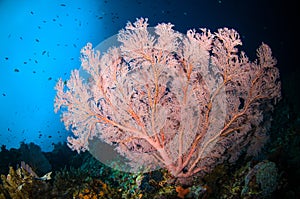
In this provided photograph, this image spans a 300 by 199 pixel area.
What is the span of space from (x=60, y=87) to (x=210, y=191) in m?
4.31

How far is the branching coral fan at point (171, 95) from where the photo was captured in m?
4.84

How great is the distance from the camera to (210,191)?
15.5ft

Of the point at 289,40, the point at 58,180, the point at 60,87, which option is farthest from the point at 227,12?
the point at 58,180

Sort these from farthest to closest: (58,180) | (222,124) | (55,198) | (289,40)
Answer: (289,40), (58,180), (222,124), (55,198)

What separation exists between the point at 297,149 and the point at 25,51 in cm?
4592

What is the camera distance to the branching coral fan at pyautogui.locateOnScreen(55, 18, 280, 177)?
15.9 ft

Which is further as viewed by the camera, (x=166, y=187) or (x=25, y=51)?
(x=25, y=51)

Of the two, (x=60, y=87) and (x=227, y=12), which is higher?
(x=227, y=12)

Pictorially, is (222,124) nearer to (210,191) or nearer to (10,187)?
(210,191)

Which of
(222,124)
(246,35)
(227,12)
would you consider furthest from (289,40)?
(222,124)

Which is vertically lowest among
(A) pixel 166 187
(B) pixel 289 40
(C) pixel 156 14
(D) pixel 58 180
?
(A) pixel 166 187

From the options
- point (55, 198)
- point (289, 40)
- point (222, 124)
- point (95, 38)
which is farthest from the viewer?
point (95, 38)

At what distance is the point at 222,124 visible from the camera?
5172mm

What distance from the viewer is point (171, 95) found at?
5074mm
